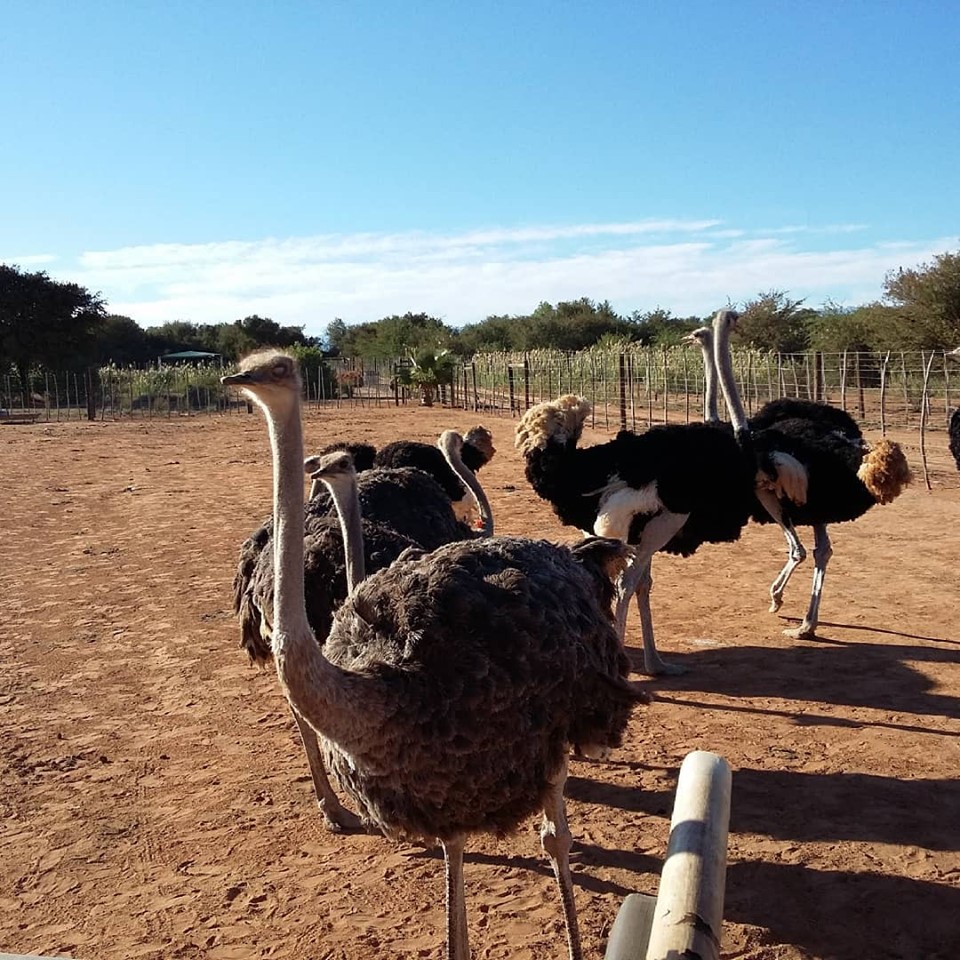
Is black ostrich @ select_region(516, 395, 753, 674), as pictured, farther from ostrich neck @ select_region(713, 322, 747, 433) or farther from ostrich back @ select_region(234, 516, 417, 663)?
ostrich back @ select_region(234, 516, 417, 663)

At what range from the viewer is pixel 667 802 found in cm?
379

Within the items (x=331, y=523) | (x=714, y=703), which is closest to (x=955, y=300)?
(x=714, y=703)

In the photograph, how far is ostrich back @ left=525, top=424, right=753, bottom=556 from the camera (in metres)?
5.13

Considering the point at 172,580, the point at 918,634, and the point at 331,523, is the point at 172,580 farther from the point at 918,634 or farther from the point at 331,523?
the point at 918,634

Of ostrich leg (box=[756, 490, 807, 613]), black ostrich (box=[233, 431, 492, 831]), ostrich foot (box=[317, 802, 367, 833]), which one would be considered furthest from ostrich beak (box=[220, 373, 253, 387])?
ostrich leg (box=[756, 490, 807, 613])

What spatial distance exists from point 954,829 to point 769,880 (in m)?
0.75

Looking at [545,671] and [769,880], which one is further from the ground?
[545,671]

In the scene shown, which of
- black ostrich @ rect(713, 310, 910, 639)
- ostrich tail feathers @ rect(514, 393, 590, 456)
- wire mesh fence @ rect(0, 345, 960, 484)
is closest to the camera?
ostrich tail feathers @ rect(514, 393, 590, 456)

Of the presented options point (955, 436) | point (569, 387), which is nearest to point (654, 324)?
point (569, 387)

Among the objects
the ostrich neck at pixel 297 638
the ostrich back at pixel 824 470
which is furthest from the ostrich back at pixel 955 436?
the ostrich neck at pixel 297 638

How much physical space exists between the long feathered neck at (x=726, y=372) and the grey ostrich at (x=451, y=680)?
3368mm

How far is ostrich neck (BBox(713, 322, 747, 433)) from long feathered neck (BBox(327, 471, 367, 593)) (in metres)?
3.12

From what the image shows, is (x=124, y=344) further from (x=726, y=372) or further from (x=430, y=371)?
(x=726, y=372)

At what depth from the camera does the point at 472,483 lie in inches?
216
